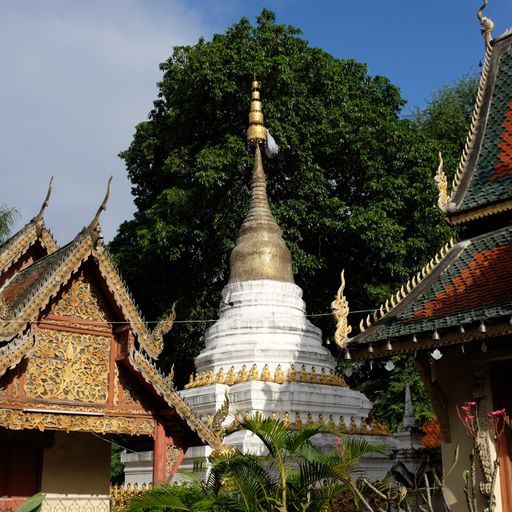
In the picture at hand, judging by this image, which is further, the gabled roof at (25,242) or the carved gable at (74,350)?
Result: the gabled roof at (25,242)

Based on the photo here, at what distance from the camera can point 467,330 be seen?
843cm

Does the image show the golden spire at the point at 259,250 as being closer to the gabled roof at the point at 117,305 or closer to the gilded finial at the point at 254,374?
the gilded finial at the point at 254,374

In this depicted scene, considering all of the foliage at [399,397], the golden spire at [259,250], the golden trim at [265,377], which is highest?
the golden spire at [259,250]

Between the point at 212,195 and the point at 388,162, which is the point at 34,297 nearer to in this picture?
the point at 212,195

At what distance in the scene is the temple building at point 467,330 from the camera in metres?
8.65

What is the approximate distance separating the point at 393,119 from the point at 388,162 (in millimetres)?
2305

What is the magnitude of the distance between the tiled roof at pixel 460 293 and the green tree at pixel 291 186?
13360 millimetres

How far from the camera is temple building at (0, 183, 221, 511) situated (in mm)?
9398

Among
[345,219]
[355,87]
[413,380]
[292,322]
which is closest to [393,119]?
[355,87]

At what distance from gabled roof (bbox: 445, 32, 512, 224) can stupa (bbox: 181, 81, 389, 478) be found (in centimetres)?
552

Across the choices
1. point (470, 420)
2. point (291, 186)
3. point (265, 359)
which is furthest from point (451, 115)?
point (470, 420)

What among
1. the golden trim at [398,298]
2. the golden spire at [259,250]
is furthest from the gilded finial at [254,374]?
the golden trim at [398,298]

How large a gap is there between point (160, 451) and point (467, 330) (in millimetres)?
4129

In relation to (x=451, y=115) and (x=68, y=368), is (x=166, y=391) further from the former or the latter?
(x=451, y=115)
